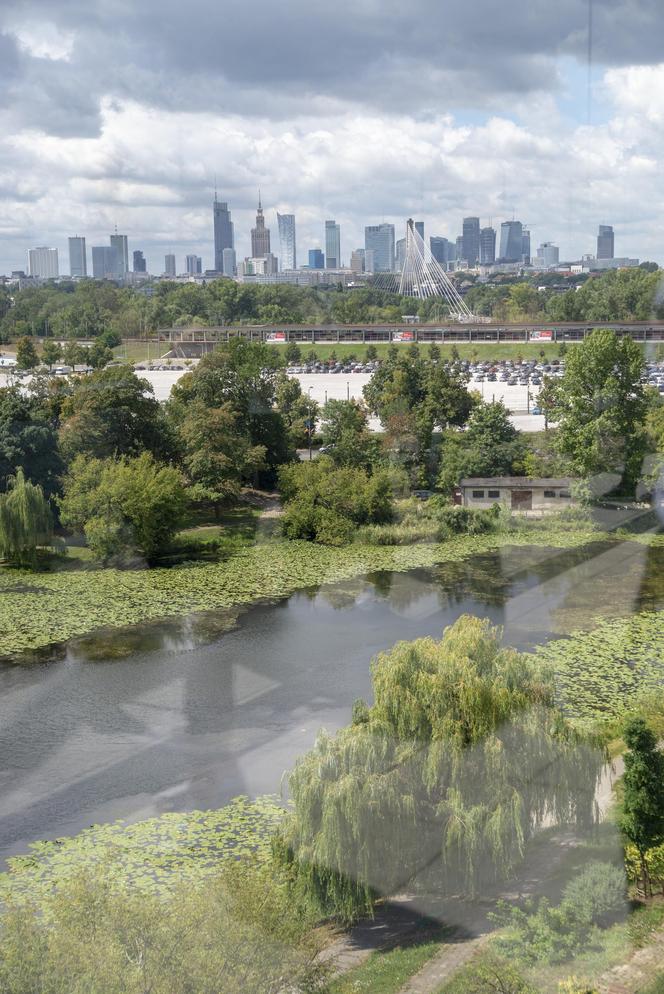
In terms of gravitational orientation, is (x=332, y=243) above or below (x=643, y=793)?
above

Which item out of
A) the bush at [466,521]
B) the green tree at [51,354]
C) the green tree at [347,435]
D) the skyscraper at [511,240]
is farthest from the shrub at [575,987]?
the green tree at [51,354]

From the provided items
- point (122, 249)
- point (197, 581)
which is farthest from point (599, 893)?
point (122, 249)

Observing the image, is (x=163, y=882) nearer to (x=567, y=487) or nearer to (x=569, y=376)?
(x=567, y=487)

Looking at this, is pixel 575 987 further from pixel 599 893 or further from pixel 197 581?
pixel 197 581

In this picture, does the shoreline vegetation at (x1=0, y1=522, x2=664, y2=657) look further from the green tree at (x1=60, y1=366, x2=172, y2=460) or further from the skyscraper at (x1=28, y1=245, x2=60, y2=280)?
the skyscraper at (x1=28, y1=245, x2=60, y2=280)

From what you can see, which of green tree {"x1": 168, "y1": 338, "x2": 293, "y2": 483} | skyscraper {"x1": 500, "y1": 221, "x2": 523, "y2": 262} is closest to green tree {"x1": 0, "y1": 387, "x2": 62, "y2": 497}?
green tree {"x1": 168, "y1": 338, "x2": 293, "y2": 483}
